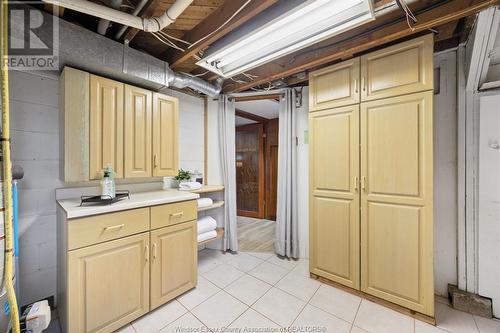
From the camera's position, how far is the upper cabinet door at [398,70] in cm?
158

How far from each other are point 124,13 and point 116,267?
1.74 m

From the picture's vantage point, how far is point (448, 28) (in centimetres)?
158

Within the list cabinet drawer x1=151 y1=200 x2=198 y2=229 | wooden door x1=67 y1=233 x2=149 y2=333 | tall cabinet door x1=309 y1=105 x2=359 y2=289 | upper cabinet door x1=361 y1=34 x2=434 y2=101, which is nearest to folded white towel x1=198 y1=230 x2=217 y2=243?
cabinet drawer x1=151 y1=200 x2=198 y2=229

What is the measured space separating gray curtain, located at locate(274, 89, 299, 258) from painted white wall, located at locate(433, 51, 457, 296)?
1406 mm

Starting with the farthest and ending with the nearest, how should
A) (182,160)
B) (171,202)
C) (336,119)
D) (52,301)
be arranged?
(182,160), (336,119), (171,202), (52,301)

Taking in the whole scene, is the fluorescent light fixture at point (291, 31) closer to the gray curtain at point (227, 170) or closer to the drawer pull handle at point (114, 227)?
the gray curtain at point (227, 170)

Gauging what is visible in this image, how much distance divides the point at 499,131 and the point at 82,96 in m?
3.31

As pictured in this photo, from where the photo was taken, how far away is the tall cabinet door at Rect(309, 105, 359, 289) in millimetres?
1921

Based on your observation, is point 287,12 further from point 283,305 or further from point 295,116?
point 283,305

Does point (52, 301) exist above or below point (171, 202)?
below

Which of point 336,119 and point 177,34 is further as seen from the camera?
point 336,119

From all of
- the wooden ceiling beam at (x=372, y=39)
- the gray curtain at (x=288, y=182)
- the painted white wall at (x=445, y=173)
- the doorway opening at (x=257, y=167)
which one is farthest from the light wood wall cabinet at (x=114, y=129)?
the painted white wall at (x=445, y=173)

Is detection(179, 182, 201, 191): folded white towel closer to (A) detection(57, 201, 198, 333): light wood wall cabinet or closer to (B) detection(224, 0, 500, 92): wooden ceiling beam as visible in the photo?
(A) detection(57, 201, 198, 333): light wood wall cabinet

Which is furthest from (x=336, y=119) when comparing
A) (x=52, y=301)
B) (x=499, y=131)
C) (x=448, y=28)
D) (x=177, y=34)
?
(x=52, y=301)
